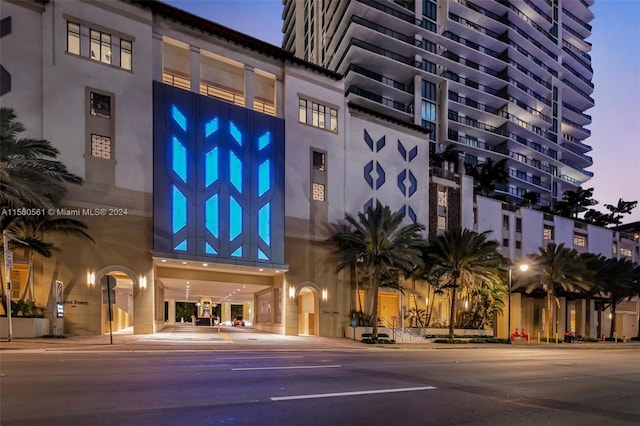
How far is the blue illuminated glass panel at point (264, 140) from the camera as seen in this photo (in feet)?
114

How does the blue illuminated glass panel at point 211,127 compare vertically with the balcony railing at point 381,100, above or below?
below

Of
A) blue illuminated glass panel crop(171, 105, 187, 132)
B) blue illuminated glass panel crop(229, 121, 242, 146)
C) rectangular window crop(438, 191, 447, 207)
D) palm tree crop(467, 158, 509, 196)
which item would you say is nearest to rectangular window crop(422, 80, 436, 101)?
palm tree crop(467, 158, 509, 196)

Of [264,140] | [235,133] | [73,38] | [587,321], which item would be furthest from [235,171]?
[587,321]

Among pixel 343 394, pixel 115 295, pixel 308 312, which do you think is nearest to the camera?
pixel 343 394

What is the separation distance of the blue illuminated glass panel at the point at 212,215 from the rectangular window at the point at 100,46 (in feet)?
35.9

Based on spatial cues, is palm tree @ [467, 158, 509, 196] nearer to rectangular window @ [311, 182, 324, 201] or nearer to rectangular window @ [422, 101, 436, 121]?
rectangular window @ [422, 101, 436, 121]

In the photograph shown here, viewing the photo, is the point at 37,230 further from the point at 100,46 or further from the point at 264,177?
the point at 264,177

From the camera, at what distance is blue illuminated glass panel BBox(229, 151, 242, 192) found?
109ft

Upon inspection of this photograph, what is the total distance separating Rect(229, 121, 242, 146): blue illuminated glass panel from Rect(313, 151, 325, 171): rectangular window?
21.3ft

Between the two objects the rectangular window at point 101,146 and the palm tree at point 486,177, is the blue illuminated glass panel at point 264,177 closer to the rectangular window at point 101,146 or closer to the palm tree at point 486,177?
the rectangular window at point 101,146

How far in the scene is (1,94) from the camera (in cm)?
2608

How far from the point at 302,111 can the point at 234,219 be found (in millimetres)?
10811

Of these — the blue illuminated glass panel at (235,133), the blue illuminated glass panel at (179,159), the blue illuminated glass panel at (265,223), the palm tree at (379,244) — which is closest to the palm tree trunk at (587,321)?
the palm tree at (379,244)

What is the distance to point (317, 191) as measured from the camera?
123 feet
